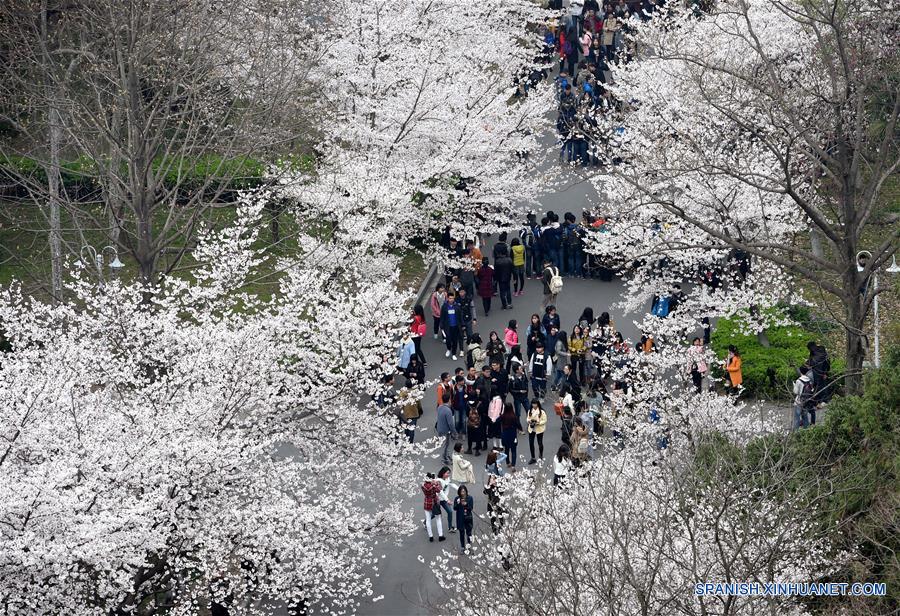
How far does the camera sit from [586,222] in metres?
27.1

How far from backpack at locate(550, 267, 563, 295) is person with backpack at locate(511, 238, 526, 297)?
1.45 meters

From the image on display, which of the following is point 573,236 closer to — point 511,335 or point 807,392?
point 511,335

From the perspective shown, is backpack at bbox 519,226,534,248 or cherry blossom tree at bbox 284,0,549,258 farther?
backpack at bbox 519,226,534,248

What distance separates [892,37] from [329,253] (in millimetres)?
10354

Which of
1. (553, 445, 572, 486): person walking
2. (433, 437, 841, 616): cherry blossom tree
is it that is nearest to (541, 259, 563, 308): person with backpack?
(553, 445, 572, 486): person walking

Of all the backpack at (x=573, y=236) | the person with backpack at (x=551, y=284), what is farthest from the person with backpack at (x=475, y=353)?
the backpack at (x=573, y=236)

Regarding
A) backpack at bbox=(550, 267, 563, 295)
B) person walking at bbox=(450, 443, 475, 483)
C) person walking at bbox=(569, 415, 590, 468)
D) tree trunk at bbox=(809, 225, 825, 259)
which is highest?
tree trunk at bbox=(809, 225, 825, 259)

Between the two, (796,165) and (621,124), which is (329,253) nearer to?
(621,124)

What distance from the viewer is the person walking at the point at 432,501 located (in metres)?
19.3

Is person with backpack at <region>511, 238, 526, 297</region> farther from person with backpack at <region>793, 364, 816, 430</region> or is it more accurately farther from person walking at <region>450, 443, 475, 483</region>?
person walking at <region>450, 443, 475, 483</region>

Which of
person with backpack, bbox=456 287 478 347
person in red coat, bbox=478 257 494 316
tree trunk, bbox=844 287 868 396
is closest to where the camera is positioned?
tree trunk, bbox=844 287 868 396

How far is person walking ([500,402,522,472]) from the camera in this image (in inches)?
824

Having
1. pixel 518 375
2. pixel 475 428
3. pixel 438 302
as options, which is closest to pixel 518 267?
pixel 438 302

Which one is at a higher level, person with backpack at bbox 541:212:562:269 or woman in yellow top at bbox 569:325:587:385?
person with backpack at bbox 541:212:562:269
